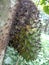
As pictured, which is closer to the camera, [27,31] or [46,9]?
[46,9]

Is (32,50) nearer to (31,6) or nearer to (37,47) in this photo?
(37,47)

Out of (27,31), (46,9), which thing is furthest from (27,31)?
(46,9)

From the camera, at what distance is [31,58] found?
203cm

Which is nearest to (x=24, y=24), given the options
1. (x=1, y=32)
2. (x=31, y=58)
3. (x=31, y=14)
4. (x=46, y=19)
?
(x=31, y=14)

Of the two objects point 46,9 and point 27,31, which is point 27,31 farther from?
point 46,9

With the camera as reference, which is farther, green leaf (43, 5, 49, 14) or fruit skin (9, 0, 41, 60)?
fruit skin (9, 0, 41, 60)

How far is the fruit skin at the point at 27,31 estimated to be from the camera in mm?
1761

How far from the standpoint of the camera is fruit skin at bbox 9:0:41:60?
5.78 feet

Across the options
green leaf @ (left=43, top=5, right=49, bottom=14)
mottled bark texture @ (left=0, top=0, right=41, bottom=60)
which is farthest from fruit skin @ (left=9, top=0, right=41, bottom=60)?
green leaf @ (left=43, top=5, right=49, bottom=14)

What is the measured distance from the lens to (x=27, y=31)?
6.15 ft

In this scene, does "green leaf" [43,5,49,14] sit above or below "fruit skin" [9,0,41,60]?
above

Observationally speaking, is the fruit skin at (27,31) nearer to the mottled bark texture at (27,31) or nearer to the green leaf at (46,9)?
the mottled bark texture at (27,31)

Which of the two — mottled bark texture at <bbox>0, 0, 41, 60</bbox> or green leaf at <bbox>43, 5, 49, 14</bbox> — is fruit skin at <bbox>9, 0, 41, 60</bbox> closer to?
mottled bark texture at <bbox>0, 0, 41, 60</bbox>

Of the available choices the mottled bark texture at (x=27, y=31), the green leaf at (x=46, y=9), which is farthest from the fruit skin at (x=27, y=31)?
the green leaf at (x=46, y=9)
